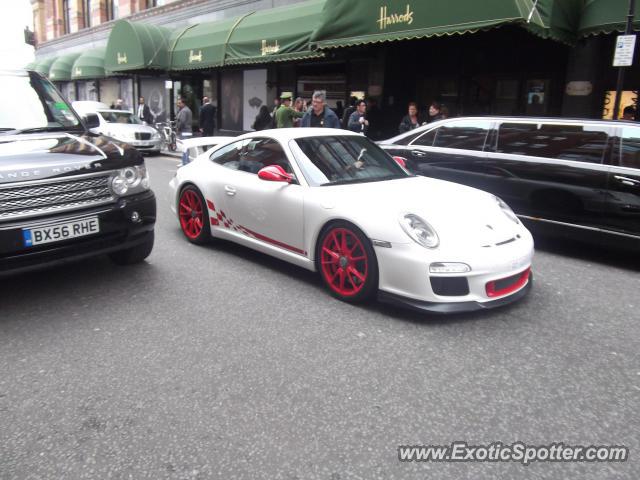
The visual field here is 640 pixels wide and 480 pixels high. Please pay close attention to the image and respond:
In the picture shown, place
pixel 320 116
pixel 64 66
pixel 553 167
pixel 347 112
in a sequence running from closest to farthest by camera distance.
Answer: pixel 553 167
pixel 320 116
pixel 347 112
pixel 64 66

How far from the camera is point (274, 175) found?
438cm

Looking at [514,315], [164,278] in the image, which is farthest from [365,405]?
[164,278]

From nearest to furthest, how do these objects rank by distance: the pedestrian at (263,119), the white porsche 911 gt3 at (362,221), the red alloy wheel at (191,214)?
the white porsche 911 gt3 at (362,221) < the red alloy wheel at (191,214) < the pedestrian at (263,119)

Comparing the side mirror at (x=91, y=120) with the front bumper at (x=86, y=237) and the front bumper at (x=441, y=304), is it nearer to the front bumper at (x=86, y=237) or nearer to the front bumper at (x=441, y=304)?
the front bumper at (x=86, y=237)

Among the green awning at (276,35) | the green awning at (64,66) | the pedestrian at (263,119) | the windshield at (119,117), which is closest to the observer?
the green awning at (276,35)

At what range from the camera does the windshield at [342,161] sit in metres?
4.44

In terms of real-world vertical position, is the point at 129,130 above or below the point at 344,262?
above

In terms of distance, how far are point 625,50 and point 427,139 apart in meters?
3.53

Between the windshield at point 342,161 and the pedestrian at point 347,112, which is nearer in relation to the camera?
the windshield at point 342,161

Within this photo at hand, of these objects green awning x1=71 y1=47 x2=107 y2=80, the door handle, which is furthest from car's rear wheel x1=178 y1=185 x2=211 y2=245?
green awning x1=71 y1=47 x2=107 y2=80

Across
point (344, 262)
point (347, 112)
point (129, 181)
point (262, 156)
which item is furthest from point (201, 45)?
point (344, 262)

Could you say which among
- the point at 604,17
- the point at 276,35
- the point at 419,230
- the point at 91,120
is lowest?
the point at 419,230

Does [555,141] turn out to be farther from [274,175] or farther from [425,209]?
[274,175]

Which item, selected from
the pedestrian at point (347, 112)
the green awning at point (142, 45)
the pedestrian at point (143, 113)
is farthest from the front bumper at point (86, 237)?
the pedestrian at point (143, 113)
